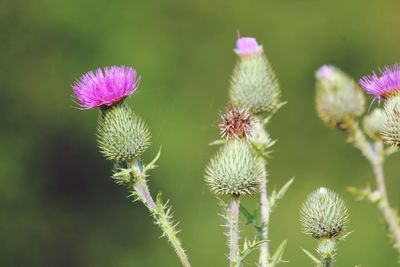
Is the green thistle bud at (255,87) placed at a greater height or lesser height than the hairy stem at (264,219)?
greater

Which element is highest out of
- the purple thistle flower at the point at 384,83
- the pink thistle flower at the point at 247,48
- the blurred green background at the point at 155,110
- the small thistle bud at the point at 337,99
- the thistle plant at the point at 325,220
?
the blurred green background at the point at 155,110

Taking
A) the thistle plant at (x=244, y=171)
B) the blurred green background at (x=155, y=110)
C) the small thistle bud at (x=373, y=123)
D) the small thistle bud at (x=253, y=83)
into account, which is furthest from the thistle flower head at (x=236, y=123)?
the blurred green background at (x=155, y=110)

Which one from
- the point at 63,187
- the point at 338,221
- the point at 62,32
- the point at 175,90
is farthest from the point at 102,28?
the point at 338,221

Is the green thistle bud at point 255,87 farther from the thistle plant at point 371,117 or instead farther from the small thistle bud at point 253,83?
the thistle plant at point 371,117

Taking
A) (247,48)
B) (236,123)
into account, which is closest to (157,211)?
(236,123)

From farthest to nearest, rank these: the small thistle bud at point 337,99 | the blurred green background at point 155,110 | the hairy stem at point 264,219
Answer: the blurred green background at point 155,110
the small thistle bud at point 337,99
the hairy stem at point 264,219

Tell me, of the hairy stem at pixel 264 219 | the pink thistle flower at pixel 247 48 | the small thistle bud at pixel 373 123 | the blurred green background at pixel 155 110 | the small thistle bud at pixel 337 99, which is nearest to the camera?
the hairy stem at pixel 264 219

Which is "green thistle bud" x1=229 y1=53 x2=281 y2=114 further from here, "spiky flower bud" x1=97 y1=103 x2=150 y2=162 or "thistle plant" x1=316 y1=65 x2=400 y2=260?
"spiky flower bud" x1=97 y1=103 x2=150 y2=162

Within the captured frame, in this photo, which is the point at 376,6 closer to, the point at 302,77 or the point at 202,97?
the point at 302,77
